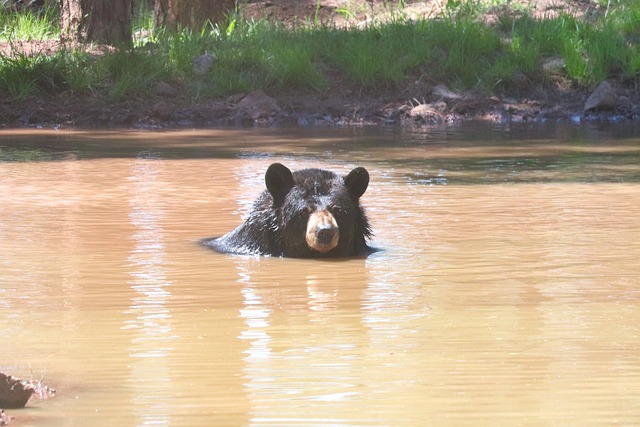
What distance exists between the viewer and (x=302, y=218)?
6.98 metres

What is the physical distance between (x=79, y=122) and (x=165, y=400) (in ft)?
42.4

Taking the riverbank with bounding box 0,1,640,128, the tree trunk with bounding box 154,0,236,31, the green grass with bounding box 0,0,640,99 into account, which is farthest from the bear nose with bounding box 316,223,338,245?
the tree trunk with bounding box 154,0,236,31

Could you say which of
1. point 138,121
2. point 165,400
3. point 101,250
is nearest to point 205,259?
point 101,250

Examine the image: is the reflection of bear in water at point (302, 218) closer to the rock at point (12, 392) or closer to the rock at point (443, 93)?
the rock at point (12, 392)

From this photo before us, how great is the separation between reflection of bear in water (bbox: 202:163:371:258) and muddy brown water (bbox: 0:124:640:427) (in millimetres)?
196

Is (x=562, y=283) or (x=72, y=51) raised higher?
(x=72, y=51)

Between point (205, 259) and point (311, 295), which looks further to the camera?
point (205, 259)

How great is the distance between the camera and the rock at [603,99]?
16.8 metres

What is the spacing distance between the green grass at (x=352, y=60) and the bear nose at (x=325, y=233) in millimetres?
10460

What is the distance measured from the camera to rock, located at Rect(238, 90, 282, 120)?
16547 mm

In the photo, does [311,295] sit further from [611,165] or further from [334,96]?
[334,96]

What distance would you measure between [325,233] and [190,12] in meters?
14.2

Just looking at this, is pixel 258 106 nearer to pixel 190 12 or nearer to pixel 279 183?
pixel 190 12

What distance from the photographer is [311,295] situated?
18.5 feet
